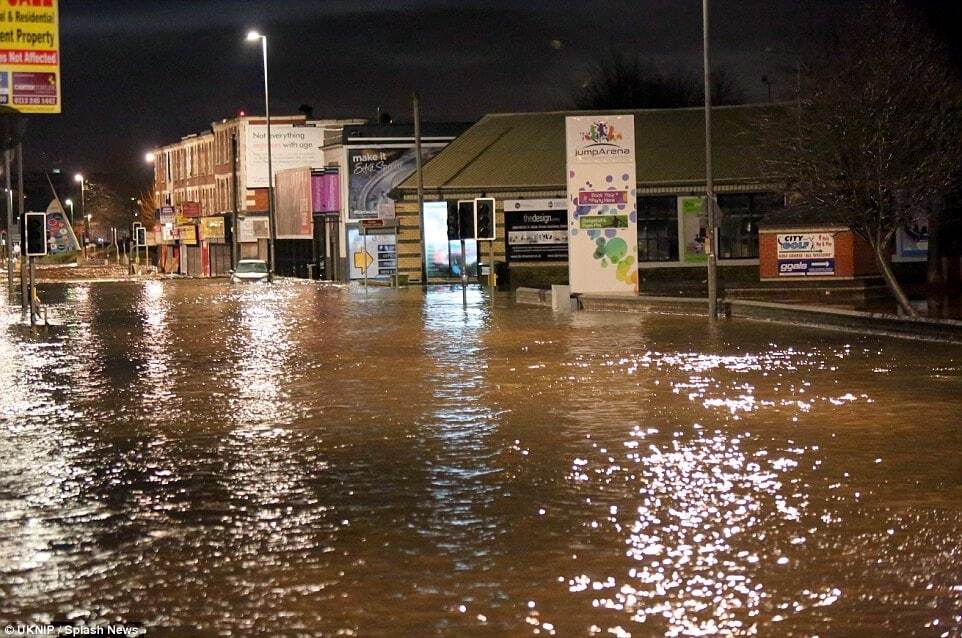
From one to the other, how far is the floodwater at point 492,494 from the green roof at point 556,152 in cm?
3108

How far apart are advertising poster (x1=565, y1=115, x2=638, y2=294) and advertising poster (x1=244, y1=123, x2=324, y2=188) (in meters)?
52.3

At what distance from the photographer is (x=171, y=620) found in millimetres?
7527

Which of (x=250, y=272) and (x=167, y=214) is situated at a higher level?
(x=167, y=214)

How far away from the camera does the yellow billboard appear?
37.4 m

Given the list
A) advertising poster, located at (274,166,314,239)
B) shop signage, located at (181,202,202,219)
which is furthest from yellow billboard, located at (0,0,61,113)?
shop signage, located at (181,202,202,219)

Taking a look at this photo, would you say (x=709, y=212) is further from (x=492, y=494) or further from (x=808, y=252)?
(x=492, y=494)

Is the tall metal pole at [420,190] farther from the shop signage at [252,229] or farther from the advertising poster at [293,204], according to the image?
the shop signage at [252,229]

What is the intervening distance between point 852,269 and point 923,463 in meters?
26.5

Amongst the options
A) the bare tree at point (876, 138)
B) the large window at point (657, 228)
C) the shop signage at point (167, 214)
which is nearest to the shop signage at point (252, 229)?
the shop signage at point (167, 214)

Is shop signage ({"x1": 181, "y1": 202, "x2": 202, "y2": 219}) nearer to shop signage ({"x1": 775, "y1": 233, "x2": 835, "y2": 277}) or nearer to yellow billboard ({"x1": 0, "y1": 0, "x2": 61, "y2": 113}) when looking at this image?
yellow billboard ({"x1": 0, "y1": 0, "x2": 61, "y2": 113})

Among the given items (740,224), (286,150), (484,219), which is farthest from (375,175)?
(484,219)

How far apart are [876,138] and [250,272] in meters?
46.5

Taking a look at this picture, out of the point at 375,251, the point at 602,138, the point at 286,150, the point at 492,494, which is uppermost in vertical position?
the point at 286,150

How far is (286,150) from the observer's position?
297 feet
